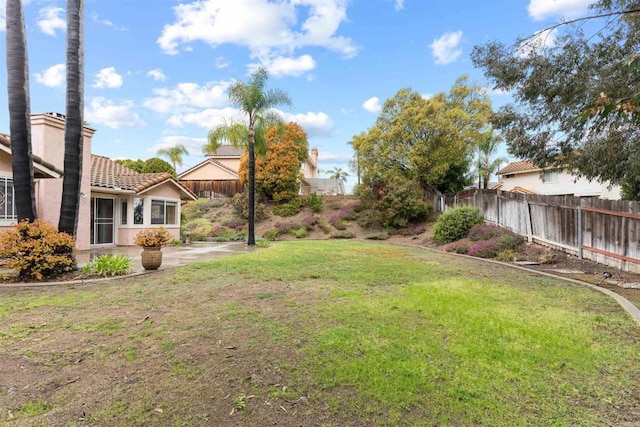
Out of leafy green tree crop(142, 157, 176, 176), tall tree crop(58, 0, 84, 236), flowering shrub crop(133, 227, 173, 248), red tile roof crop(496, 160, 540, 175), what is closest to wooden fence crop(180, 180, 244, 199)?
leafy green tree crop(142, 157, 176, 176)

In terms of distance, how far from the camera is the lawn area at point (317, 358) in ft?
9.16

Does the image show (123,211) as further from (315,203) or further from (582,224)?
(582,224)

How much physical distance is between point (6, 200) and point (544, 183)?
35553 millimetres

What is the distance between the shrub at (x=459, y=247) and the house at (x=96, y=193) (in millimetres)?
14067

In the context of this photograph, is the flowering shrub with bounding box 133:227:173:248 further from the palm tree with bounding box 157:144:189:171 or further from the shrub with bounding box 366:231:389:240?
the palm tree with bounding box 157:144:189:171

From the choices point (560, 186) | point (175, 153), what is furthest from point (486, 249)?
point (175, 153)

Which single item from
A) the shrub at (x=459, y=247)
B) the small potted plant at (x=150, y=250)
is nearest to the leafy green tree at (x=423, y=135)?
the shrub at (x=459, y=247)

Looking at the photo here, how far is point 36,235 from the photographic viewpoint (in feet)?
26.0

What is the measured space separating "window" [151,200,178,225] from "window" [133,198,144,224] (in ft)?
1.87

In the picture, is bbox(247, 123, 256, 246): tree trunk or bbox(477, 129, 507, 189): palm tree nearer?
bbox(247, 123, 256, 246): tree trunk

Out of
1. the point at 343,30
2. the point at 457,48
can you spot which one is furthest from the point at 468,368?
the point at 343,30

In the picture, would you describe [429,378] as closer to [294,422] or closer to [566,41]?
[294,422]

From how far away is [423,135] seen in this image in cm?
2395

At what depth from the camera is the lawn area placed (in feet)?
9.16
